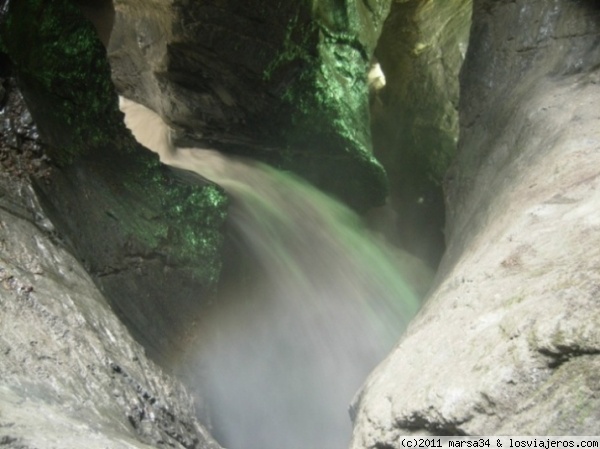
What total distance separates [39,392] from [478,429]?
156 centimetres

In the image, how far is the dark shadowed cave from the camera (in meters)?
2.22

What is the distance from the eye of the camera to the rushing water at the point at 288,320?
Answer: 4852 mm

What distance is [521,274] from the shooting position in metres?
2.48

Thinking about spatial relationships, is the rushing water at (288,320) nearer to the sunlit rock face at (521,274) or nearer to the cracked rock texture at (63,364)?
the cracked rock texture at (63,364)

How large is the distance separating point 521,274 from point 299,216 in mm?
4402

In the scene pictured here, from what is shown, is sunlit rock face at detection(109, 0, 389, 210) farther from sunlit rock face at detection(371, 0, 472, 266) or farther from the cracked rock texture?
the cracked rock texture

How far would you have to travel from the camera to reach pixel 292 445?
4.76m

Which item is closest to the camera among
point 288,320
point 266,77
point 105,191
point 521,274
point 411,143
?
point 521,274

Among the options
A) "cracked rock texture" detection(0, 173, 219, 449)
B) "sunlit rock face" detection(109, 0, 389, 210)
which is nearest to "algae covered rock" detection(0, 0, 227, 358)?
Result: "cracked rock texture" detection(0, 173, 219, 449)

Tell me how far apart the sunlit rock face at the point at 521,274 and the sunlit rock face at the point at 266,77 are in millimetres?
2399

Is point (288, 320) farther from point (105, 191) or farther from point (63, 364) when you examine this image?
point (63, 364)

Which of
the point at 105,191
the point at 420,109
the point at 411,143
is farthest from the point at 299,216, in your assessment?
the point at 420,109

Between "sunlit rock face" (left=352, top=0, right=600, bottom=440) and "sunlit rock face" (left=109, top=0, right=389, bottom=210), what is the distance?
2.40m

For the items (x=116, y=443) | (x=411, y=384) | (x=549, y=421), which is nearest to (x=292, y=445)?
(x=411, y=384)
